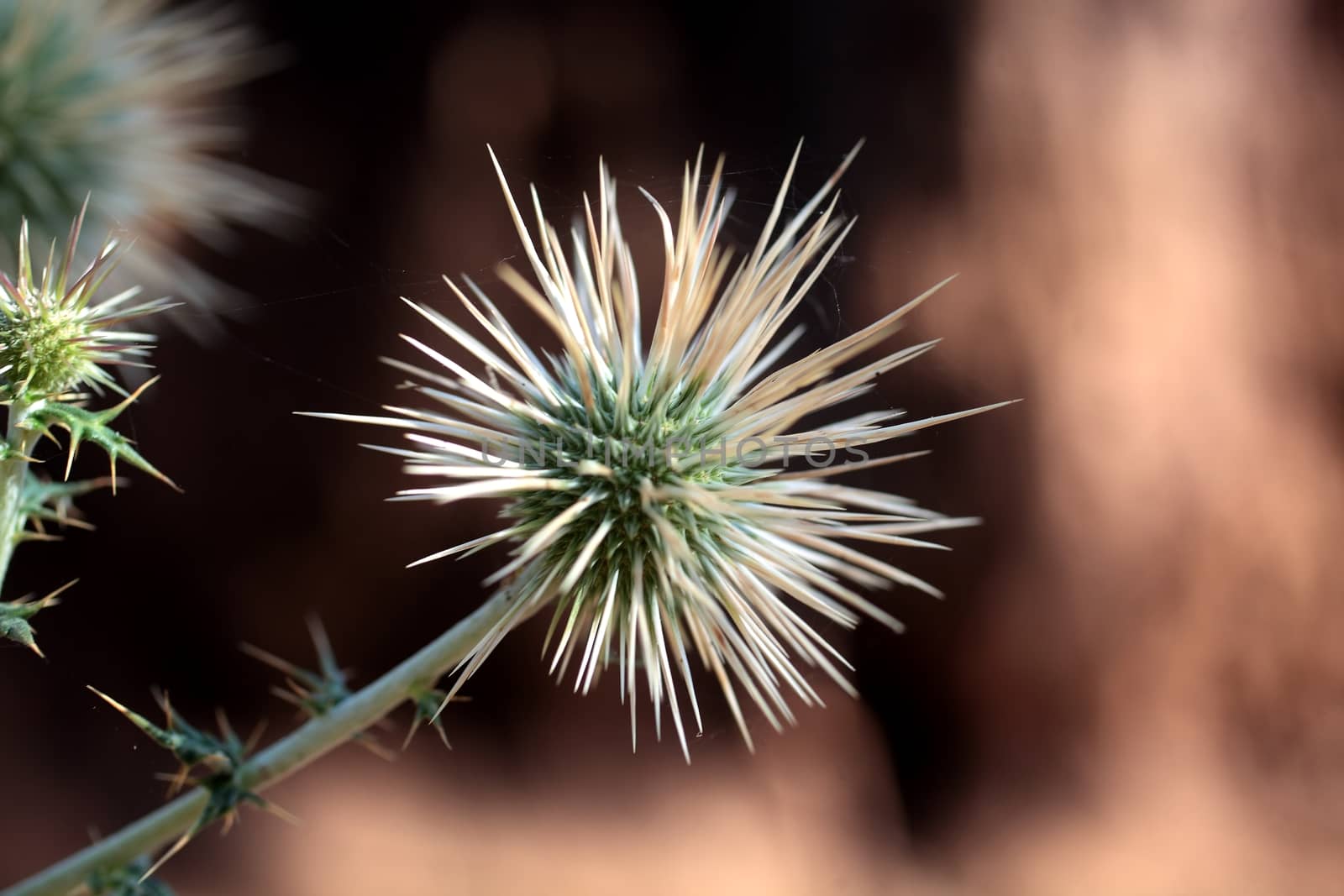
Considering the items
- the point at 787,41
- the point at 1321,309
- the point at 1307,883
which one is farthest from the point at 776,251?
the point at 1307,883

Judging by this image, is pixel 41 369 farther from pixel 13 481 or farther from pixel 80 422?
pixel 13 481

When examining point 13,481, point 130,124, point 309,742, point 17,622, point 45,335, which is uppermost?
point 130,124

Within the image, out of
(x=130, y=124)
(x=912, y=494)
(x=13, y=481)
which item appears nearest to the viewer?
(x=13, y=481)

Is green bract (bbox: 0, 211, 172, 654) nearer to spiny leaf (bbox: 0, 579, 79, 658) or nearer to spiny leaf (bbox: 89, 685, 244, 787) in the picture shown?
spiny leaf (bbox: 0, 579, 79, 658)

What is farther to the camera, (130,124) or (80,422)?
(130,124)

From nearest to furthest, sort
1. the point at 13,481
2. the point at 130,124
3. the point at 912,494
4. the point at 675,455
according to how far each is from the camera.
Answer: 1. the point at 675,455
2. the point at 13,481
3. the point at 130,124
4. the point at 912,494

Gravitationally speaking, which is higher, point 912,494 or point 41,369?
point 41,369

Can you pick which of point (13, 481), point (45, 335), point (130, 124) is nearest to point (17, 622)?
point (13, 481)

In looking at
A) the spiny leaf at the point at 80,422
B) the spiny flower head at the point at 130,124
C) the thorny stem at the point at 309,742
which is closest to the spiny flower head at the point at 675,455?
the thorny stem at the point at 309,742
